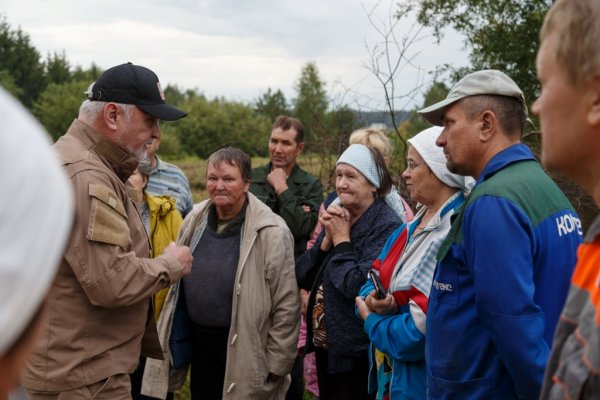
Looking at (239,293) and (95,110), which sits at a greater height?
(95,110)

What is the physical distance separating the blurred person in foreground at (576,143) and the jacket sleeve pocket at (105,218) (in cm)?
210

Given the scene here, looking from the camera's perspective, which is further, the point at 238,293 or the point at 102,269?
the point at 238,293

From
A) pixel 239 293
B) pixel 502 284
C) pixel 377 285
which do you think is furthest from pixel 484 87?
pixel 239 293

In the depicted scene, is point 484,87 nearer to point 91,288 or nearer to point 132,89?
point 132,89

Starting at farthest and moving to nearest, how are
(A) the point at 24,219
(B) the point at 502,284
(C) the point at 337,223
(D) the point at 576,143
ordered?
(C) the point at 337,223 < (B) the point at 502,284 < (D) the point at 576,143 < (A) the point at 24,219

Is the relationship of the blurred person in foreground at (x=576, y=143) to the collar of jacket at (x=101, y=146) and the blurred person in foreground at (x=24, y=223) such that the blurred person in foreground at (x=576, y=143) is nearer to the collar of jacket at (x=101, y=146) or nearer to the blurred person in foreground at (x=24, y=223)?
the blurred person in foreground at (x=24, y=223)

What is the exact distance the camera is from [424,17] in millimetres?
10422

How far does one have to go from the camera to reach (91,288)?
3145 millimetres

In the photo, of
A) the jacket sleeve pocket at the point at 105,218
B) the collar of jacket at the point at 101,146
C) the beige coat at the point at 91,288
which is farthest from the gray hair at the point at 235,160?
the jacket sleeve pocket at the point at 105,218

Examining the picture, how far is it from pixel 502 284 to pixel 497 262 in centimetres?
8

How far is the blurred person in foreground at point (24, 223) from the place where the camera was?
758 mm

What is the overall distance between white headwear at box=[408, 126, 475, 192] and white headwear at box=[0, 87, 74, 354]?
8.99 ft

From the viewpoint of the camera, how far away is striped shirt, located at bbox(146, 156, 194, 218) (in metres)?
5.34

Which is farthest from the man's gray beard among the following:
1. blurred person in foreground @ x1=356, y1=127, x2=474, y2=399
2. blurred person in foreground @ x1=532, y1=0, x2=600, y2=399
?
blurred person in foreground @ x1=532, y1=0, x2=600, y2=399
